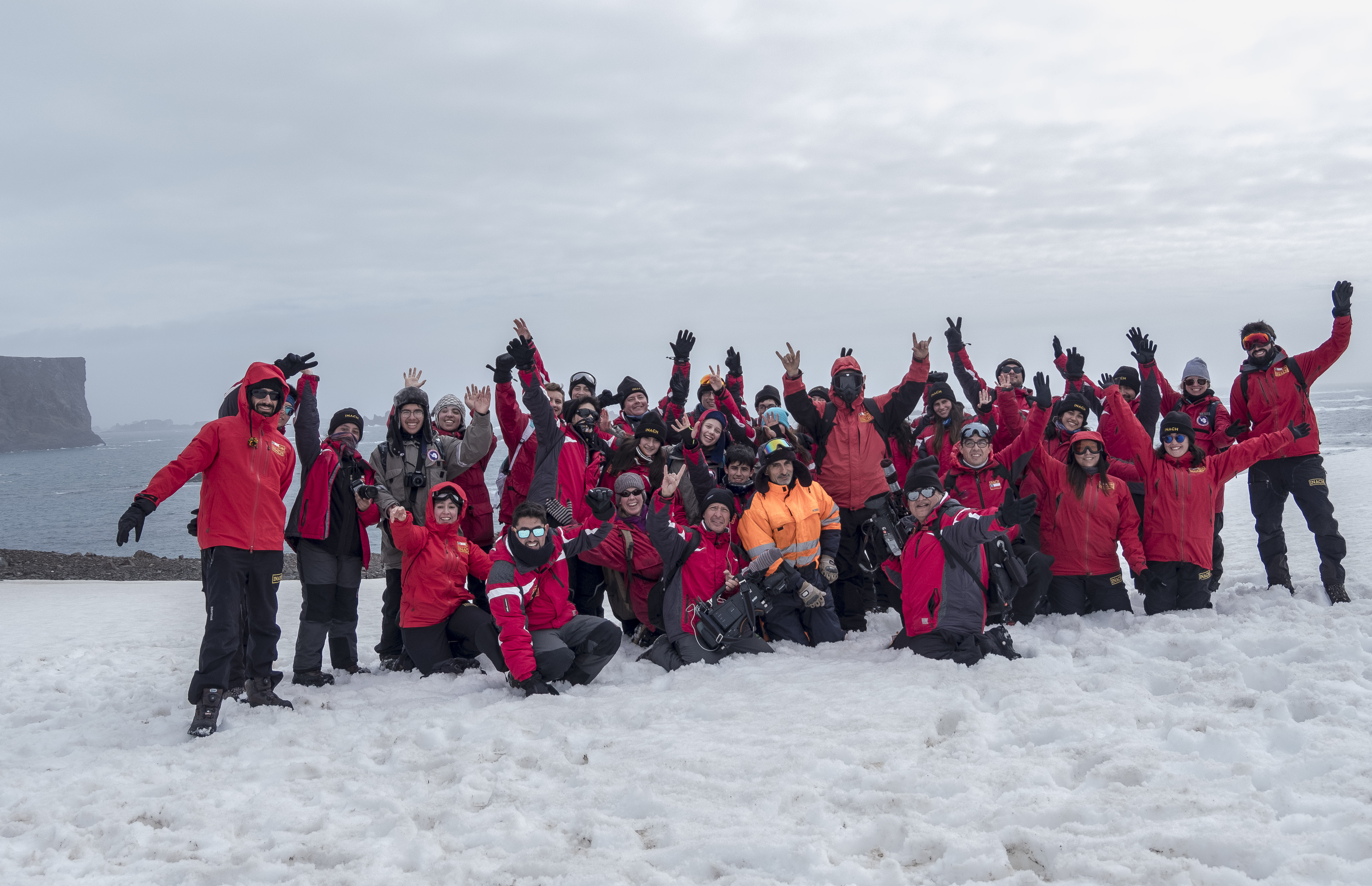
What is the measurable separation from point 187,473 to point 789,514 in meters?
4.02

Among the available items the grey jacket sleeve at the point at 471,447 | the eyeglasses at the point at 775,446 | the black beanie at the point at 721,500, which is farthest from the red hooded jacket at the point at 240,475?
the eyeglasses at the point at 775,446

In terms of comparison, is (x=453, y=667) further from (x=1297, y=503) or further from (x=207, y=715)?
(x=1297, y=503)

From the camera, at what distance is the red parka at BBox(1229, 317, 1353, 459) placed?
6.37 meters

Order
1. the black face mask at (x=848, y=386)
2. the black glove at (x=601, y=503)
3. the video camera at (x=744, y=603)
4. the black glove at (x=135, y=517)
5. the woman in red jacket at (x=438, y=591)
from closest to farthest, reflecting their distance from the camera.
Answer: the black glove at (x=135, y=517) → the black glove at (x=601, y=503) → the woman in red jacket at (x=438, y=591) → the video camera at (x=744, y=603) → the black face mask at (x=848, y=386)

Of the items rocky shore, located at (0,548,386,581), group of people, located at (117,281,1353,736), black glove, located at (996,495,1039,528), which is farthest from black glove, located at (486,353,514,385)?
rocky shore, located at (0,548,386,581)

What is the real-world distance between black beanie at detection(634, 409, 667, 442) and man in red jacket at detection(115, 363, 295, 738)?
2.66 metres

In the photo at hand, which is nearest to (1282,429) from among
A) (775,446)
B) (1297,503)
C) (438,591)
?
(1297,503)

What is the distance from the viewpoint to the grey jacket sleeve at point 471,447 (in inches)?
244

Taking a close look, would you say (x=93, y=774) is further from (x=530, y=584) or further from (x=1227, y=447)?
(x=1227, y=447)

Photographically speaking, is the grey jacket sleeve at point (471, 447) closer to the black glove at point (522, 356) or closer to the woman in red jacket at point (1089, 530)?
the black glove at point (522, 356)

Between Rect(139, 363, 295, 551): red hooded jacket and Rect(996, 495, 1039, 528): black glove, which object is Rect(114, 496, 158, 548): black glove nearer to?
Rect(139, 363, 295, 551): red hooded jacket

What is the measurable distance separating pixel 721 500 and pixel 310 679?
3240 mm

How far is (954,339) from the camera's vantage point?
859cm

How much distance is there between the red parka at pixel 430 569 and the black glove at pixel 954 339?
215 inches
